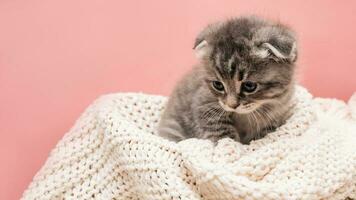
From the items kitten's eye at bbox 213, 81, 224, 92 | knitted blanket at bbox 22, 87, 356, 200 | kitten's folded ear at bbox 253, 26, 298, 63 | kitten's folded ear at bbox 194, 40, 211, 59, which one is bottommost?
knitted blanket at bbox 22, 87, 356, 200

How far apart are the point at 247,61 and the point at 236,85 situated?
0.08 metres

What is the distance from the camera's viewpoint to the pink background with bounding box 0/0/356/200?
178 cm

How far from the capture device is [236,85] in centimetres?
141

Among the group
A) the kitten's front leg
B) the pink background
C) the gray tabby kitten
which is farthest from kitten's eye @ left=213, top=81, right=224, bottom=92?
the pink background

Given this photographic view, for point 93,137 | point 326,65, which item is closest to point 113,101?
point 93,137

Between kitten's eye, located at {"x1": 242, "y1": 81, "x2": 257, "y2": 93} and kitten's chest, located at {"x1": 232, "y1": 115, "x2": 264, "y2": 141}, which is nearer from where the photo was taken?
kitten's eye, located at {"x1": 242, "y1": 81, "x2": 257, "y2": 93}

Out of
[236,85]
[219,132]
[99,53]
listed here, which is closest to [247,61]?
[236,85]

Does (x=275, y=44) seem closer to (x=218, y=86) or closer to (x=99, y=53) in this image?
(x=218, y=86)

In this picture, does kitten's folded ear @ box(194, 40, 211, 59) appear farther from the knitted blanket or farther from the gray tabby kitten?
the knitted blanket

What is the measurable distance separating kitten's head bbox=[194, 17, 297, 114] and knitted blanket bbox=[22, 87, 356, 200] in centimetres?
14

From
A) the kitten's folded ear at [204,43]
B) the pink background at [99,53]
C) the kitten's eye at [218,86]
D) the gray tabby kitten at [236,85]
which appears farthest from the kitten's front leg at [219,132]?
the pink background at [99,53]

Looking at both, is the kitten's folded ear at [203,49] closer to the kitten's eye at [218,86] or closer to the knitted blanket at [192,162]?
the kitten's eye at [218,86]

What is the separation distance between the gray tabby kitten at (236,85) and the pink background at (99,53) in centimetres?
26

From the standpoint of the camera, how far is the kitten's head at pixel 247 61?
1361 millimetres
